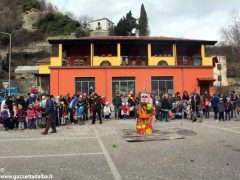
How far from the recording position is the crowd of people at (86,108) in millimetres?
17328

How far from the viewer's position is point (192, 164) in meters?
8.38

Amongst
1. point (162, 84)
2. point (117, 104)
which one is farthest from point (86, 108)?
point (162, 84)

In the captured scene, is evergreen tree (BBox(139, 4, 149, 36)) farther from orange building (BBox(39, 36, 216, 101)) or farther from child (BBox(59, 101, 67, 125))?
child (BBox(59, 101, 67, 125))

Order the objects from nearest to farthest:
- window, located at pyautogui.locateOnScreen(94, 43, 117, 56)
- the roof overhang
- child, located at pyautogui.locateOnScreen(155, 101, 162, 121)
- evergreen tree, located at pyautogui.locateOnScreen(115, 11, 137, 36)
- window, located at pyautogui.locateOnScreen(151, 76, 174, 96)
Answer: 1. child, located at pyautogui.locateOnScreen(155, 101, 162, 121)
2. window, located at pyautogui.locateOnScreen(151, 76, 174, 96)
3. the roof overhang
4. window, located at pyautogui.locateOnScreen(94, 43, 117, 56)
5. evergreen tree, located at pyautogui.locateOnScreen(115, 11, 137, 36)

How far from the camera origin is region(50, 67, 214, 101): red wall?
115ft

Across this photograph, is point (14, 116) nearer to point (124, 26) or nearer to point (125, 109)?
point (125, 109)

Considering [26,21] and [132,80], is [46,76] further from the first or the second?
[26,21]

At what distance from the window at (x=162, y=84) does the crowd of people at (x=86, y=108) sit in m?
12.7

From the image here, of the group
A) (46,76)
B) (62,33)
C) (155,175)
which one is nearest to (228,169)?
(155,175)

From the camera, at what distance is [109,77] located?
35.4m

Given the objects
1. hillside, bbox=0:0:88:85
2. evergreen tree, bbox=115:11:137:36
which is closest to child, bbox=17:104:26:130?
hillside, bbox=0:0:88:85

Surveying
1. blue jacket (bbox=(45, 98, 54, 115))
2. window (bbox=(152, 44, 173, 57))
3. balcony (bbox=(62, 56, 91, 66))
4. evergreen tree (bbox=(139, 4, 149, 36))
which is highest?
evergreen tree (bbox=(139, 4, 149, 36))

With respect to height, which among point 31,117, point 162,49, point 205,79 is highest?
point 162,49

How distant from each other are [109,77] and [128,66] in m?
2.33
